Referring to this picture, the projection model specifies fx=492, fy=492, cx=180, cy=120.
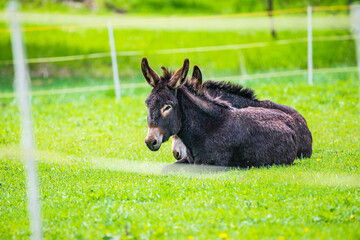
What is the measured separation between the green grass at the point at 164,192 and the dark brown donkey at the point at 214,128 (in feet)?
0.92

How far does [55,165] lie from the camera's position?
8.05 metres

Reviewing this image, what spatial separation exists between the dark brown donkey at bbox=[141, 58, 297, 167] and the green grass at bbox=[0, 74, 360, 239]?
0.92 feet

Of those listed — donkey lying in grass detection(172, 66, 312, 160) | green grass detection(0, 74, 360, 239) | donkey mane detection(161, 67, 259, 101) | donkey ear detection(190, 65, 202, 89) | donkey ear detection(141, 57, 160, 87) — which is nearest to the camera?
green grass detection(0, 74, 360, 239)

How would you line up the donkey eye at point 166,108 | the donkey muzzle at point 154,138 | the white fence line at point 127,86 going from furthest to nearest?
the white fence line at point 127,86, the donkey eye at point 166,108, the donkey muzzle at point 154,138

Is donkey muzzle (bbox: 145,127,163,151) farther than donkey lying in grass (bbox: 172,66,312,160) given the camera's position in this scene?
No

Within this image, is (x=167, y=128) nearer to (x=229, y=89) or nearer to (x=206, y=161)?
(x=206, y=161)

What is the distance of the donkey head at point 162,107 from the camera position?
6910 millimetres

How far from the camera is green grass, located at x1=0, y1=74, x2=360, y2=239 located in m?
4.88

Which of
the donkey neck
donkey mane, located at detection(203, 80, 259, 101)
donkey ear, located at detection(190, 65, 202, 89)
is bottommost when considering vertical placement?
the donkey neck

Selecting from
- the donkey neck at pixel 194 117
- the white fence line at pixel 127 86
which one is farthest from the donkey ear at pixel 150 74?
the white fence line at pixel 127 86

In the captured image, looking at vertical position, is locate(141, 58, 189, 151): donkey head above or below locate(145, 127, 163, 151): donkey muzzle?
above

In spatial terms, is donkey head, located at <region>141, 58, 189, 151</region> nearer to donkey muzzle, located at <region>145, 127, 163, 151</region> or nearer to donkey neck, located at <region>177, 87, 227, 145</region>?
donkey muzzle, located at <region>145, 127, 163, 151</region>

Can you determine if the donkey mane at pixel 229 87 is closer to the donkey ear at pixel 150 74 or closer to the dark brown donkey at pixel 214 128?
the dark brown donkey at pixel 214 128

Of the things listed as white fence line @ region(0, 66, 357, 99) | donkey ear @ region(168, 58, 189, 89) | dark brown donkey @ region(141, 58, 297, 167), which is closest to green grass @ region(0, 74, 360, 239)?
dark brown donkey @ region(141, 58, 297, 167)
